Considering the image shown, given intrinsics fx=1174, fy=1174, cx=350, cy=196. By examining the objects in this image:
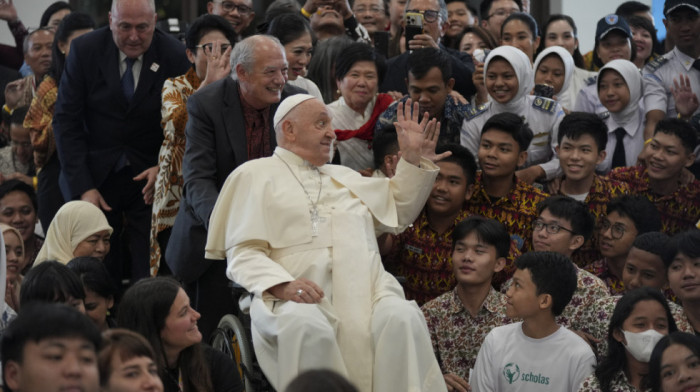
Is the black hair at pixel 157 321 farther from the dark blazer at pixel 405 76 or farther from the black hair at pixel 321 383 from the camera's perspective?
the dark blazer at pixel 405 76

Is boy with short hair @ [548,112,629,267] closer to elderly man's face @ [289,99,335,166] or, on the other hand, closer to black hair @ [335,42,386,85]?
black hair @ [335,42,386,85]

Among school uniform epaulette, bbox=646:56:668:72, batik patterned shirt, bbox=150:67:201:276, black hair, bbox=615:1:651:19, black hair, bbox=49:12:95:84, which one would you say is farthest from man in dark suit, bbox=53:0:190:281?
black hair, bbox=615:1:651:19

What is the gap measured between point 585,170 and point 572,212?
49 cm

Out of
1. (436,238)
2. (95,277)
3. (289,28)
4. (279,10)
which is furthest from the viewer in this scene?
(279,10)

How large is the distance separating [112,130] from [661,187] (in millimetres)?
2899

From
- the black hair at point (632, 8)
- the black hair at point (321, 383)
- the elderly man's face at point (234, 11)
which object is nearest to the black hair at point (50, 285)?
the black hair at point (321, 383)

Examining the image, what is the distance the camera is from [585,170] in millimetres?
6000

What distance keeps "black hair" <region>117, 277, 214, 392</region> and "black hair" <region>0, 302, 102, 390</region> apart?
86 centimetres

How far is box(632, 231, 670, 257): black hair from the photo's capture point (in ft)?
17.9

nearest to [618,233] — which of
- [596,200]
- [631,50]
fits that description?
[596,200]

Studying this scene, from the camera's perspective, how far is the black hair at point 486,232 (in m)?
5.38

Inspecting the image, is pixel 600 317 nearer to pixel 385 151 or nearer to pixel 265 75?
pixel 385 151

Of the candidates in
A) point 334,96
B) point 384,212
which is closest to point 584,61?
point 334,96

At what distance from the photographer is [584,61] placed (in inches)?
325
